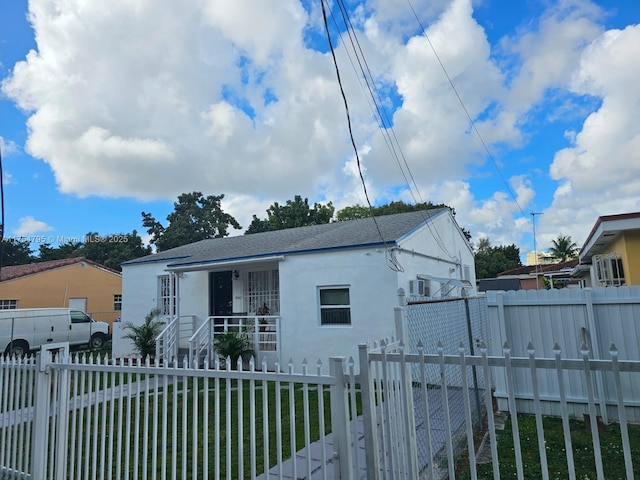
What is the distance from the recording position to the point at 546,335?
6133 mm

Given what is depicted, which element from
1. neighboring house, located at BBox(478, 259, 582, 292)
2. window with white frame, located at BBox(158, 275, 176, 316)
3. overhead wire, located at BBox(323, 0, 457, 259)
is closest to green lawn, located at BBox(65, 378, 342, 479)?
overhead wire, located at BBox(323, 0, 457, 259)

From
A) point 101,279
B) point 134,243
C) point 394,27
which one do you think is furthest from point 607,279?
point 134,243

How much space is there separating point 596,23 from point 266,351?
38.1 ft

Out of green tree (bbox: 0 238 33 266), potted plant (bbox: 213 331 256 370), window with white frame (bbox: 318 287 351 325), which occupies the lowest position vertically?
potted plant (bbox: 213 331 256 370)

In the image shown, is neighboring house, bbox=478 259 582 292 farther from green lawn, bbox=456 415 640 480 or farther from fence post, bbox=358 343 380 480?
fence post, bbox=358 343 380 480

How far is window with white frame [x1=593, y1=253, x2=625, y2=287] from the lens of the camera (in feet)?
29.9

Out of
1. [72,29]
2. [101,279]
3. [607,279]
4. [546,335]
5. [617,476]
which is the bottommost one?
[617,476]

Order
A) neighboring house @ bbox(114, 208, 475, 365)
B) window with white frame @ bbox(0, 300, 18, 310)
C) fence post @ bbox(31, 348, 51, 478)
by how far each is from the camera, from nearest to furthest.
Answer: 1. fence post @ bbox(31, 348, 51, 478)
2. neighboring house @ bbox(114, 208, 475, 365)
3. window with white frame @ bbox(0, 300, 18, 310)

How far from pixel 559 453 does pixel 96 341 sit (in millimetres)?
19647

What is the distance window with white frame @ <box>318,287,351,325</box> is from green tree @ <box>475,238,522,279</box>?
97.2ft

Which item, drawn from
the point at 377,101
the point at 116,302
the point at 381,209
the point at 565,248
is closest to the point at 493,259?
the point at 381,209

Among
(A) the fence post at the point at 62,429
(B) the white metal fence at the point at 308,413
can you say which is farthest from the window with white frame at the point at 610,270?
(A) the fence post at the point at 62,429

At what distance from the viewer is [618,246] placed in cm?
894

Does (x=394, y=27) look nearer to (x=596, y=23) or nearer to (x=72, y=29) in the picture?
(x=596, y=23)
